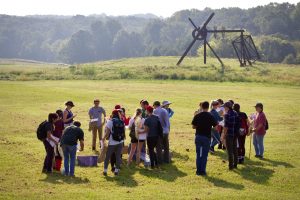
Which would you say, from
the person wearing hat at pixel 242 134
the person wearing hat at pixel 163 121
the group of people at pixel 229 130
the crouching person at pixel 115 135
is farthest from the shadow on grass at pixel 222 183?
the crouching person at pixel 115 135

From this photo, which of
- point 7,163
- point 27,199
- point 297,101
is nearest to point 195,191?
point 27,199

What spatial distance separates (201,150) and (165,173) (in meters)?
1.50

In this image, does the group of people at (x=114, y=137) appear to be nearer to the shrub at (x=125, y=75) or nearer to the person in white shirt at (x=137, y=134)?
the person in white shirt at (x=137, y=134)

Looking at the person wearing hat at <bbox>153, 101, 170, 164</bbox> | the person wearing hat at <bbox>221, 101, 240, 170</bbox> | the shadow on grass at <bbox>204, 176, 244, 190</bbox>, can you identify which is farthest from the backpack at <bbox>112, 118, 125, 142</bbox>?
the person wearing hat at <bbox>221, 101, 240, 170</bbox>

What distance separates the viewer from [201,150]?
50.3 feet

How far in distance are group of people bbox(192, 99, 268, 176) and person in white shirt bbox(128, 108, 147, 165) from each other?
192 centimetres

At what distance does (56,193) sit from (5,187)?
5.64 feet

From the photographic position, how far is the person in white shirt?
16.2 meters

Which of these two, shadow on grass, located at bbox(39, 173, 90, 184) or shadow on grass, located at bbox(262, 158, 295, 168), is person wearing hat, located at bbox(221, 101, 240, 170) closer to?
shadow on grass, located at bbox(262, 158, 295, 168)

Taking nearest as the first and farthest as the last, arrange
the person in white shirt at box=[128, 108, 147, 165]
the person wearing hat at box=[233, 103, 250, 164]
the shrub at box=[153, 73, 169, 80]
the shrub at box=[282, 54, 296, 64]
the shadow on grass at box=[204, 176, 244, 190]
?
the shadow on grass at box=[204, 176, 244, 190] → the person in white shirt at box=[128, 108, 147, 165] → the person wearing hat at box=[233, 103, 250, 164] → the shrub at box=[153, 73, 169, 80] → the shrub at box=[282, 54, 296, 64]

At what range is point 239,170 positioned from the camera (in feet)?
53.1

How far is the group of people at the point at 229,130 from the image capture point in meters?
15.2

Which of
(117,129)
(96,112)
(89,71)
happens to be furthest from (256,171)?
(89,71)

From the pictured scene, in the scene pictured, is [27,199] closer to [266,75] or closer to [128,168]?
[128,168]
